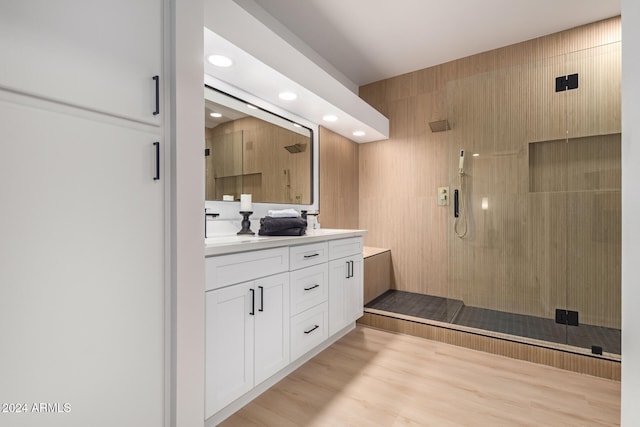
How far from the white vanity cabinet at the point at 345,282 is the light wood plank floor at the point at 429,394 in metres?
0.28

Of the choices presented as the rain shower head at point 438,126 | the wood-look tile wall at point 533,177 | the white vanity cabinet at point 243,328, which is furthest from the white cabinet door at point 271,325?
the rain shower head at point 438,126

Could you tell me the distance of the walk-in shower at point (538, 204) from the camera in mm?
2230

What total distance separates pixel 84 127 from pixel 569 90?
315 centimetres

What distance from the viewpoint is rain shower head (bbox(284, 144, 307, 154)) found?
9.00 feet

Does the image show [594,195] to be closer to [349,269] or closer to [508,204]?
[508,204]

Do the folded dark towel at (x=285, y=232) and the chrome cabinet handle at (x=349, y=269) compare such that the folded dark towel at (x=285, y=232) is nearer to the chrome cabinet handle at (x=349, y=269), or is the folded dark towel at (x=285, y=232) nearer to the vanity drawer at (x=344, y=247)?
the vanity drawer at (x=344, y=247)

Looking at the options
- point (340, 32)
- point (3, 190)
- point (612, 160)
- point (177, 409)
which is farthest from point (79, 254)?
point (612, 160)

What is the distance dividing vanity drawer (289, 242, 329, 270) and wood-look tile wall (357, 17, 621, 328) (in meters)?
1.37

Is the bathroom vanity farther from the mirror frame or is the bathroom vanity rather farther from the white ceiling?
the white ceiling

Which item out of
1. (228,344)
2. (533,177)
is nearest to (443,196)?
(533,177)

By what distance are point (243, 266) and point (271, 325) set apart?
42 centimetres

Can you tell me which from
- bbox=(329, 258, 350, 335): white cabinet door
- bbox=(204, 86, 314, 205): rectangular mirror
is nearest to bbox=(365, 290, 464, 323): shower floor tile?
bbox=(329, 258, 350, 335): white cabinet door

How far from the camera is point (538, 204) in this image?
8.12 feet

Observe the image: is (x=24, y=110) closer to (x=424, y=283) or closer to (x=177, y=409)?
(x=177, y=409)
